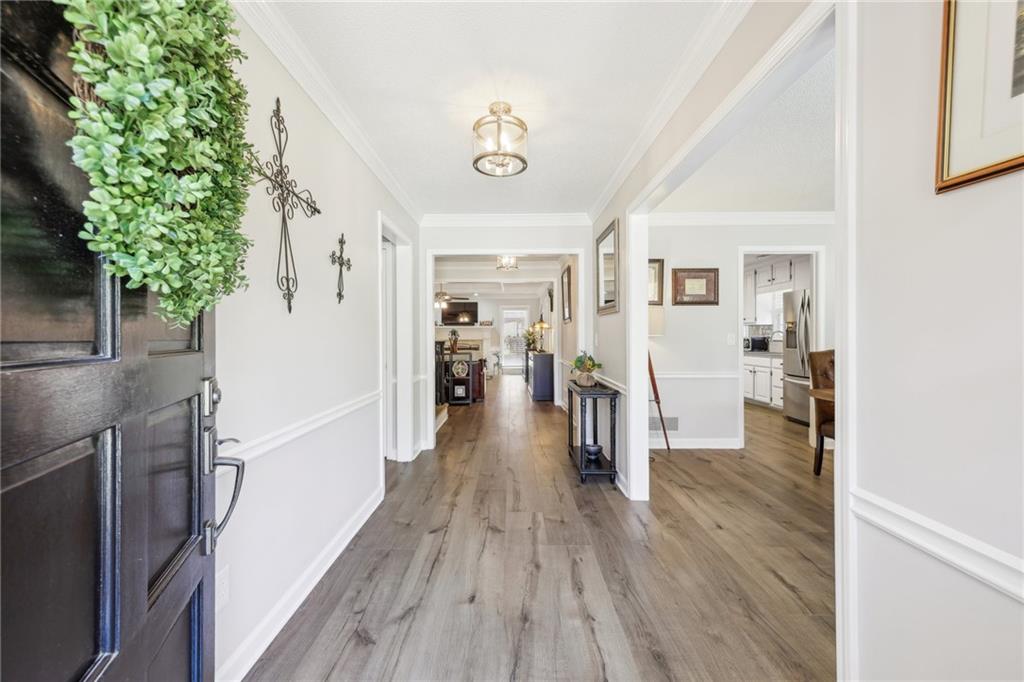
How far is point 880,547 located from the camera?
3.15ft

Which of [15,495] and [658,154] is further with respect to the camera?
[658,154]

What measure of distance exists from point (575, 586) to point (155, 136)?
2.15 meters

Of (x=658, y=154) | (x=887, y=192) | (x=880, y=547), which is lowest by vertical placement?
(x=880, y=547)

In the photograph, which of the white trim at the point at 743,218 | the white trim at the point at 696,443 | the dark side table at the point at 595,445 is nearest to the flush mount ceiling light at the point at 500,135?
the dark side table at the point at 595,445

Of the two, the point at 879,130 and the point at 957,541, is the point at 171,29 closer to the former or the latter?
the point at 879,130

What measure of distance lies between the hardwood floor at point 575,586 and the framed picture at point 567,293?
2.95m

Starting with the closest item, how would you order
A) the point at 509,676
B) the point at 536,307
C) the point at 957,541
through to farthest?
the point at 957,541 < the point at 509,676 < the point at 536,307

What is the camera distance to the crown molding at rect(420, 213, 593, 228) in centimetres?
408

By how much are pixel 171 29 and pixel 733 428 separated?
4.78m

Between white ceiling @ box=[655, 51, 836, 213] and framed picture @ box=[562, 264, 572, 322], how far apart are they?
186cm

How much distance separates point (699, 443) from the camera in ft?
13.9

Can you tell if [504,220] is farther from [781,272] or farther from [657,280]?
[781,272]

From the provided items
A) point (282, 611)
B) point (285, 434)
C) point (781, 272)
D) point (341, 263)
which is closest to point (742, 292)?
point (781, 272)

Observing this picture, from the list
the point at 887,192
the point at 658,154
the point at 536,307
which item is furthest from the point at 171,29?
the point at 536,307
